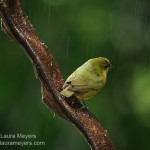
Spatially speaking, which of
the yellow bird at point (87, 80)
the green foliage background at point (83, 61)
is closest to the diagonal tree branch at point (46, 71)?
the yellow bird at point (87, 80)

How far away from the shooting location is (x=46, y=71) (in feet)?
5.24

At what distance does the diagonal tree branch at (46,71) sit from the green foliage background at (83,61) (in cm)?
294

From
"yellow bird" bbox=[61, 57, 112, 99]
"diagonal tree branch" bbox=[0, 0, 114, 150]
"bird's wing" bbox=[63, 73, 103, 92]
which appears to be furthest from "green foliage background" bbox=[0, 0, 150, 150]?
"diagonal tree branch" bbox=[0, 0, 114, 150]

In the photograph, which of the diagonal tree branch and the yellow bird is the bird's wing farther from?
the diagonal tree branch

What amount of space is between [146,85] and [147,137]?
644mm

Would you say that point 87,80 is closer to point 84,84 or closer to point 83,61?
point 84,84

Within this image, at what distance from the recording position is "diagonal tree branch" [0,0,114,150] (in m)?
1.56

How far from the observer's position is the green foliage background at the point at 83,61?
480cm

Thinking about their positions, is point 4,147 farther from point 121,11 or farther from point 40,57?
point 40,57

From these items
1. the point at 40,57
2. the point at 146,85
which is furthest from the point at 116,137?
the point at 40,57

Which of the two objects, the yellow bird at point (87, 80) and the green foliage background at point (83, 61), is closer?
the yellow bird at point (87, 80)

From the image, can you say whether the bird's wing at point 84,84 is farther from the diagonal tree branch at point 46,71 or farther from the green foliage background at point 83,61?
the green foliage background at point 83,61

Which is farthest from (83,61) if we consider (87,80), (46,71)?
(46,71)

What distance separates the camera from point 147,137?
5.05 metres
